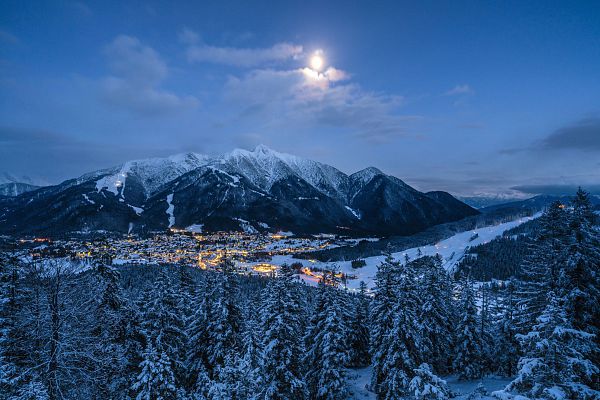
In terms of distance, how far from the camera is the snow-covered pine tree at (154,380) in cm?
2025

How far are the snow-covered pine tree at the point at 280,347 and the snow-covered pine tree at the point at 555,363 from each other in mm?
15734

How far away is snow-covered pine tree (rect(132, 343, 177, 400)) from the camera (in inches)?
797

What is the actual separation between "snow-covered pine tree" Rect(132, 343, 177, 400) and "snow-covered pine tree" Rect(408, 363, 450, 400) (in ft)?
54.9

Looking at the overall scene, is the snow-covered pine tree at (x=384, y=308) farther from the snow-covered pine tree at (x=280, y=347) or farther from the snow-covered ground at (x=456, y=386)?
the snow-covered ground at (x=456, y=386)

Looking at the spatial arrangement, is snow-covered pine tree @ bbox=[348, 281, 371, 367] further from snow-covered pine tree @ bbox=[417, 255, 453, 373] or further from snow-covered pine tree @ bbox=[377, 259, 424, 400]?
snow-covered pine tree @ bbox=[377, 259, 424, 400]

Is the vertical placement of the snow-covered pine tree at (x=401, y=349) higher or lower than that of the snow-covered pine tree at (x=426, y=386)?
lower

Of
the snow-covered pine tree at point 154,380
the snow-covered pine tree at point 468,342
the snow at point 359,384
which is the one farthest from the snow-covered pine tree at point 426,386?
the snow-covered pine tree at point 468,342

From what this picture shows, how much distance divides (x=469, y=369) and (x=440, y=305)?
7.20 meters

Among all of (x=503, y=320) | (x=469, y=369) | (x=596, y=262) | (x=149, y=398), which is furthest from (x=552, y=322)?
(x=503, y=320)

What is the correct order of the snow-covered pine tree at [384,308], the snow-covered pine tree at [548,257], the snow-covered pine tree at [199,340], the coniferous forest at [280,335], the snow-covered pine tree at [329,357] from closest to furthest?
1. the coniferous forest at [280,335]
2. the snow-covered pine tree at [548,257]
3. the snow-covered pine tree at [384,308]
4. the snow-covered pine tree at [329,357]
5. the snow-covered pine tree at [199,340]

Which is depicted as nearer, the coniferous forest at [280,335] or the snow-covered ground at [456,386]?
the coniferous forest at [280,335]

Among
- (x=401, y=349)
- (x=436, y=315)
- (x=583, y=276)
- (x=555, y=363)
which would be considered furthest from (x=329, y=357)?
(x=555, y=363)

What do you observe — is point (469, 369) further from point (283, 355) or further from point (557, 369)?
point (557, 369)

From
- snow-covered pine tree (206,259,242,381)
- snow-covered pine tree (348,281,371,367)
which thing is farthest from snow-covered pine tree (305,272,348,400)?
snow-covered pine tree (348,281,371,367)
